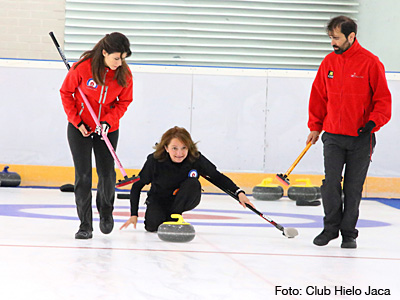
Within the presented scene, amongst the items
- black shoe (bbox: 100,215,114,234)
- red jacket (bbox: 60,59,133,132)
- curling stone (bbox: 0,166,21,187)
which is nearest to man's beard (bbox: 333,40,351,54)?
red jacket (bbox: 60,59,133,132)

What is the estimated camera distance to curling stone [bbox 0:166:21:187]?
6891mm

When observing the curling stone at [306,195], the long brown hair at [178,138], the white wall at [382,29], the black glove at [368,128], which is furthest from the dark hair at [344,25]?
the white wall at [382,29]

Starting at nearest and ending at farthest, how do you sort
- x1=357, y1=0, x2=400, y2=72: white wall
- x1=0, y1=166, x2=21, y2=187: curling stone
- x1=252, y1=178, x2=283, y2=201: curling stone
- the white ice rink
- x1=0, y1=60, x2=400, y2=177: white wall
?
1. the white ice rink
2. x1=252, y1=178, x2=283, y2=201: curling stone
3. x1=0, y1=166, x2=21, y2=187: curling stone
4. x1=0, y1=60, x2=400, y2=177: white wall
5. x1=357, y1=0, x2=400, y2=72: white wall

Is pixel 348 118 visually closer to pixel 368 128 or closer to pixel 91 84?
pixel 368 128

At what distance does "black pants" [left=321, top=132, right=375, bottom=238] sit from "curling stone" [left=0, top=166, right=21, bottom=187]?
13.8 feet

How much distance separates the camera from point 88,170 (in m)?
3.51

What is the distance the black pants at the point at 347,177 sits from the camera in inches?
137

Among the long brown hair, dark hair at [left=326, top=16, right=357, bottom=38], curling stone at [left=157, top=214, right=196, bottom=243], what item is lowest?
curling stone at [left=157, top=214, right=196, bottom=243]

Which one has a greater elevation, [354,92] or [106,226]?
[354,92]

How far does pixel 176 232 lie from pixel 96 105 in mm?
757

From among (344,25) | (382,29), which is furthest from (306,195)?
(382,29)

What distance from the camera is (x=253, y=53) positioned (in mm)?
9727

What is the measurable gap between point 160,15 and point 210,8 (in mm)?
707

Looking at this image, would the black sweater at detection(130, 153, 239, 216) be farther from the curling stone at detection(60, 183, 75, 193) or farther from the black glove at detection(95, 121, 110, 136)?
the curling stone at detection(60, 183, 75, 193)
